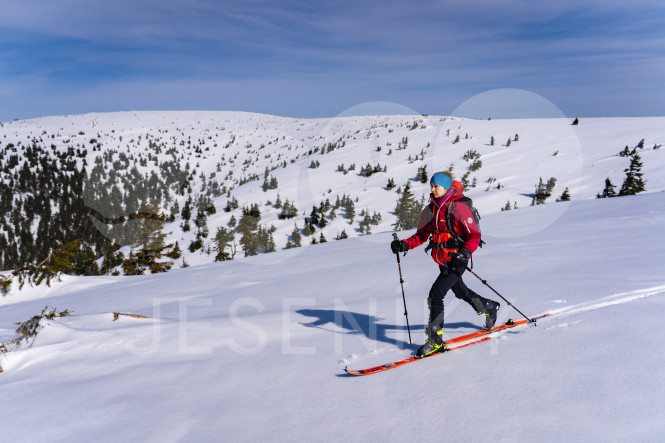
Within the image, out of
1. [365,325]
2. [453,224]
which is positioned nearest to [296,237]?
[365,325]

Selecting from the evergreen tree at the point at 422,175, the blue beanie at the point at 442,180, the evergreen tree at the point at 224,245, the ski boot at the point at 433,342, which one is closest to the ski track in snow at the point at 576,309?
the ski boot at the point at 433,342

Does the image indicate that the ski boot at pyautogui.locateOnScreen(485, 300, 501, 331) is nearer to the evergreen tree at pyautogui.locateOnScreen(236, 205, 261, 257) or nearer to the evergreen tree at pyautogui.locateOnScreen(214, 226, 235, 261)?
the evergreen tree at pyautogui.locateOnScreen(236, 205, 261, 257)

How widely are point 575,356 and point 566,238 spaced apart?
6122 millimetres

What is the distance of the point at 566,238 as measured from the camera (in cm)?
822

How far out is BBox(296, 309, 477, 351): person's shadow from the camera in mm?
4168

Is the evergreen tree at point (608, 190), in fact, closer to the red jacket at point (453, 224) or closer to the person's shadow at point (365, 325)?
the person's shadow at point (365, 325)

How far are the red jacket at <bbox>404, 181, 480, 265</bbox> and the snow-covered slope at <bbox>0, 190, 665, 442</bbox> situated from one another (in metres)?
1.00

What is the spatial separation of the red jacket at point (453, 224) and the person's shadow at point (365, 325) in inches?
43.0

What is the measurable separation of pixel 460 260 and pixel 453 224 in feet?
1.16

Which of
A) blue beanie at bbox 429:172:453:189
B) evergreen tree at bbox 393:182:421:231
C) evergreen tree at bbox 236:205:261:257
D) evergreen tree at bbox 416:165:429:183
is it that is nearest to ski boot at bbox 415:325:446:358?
blue beanie at bbox 429:172:453:189

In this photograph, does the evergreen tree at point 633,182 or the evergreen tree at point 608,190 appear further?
the evergreen tree at point 608,190

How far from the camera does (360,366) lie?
3.52 m

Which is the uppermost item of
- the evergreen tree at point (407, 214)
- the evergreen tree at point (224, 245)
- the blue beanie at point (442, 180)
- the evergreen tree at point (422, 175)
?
the evergreen tree at point (422, 175)

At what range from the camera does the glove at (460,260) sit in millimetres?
3459
